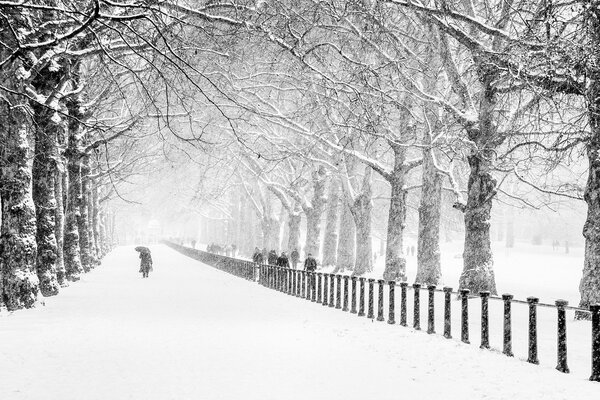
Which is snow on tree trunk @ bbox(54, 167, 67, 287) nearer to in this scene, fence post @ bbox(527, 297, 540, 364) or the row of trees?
the row of trees

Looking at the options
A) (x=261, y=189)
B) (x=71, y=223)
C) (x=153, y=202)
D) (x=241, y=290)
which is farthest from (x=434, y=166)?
(x=153, y=202)

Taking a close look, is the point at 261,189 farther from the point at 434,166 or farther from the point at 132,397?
the point at 132,397

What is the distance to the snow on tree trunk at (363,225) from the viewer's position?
29.4m

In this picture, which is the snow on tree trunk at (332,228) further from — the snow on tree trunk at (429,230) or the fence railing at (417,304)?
the snow on tree trunk at (429,230)

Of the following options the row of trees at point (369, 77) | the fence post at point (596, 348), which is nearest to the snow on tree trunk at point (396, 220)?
the row of trees at point (369, 77)

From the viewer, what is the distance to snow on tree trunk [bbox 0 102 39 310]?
14.1 meters

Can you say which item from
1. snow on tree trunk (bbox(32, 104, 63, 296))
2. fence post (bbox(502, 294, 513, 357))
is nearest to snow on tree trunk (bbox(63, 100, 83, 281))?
snow on tree trunk (bbox(32, 104, 63, 296))

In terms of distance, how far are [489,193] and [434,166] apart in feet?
14.0

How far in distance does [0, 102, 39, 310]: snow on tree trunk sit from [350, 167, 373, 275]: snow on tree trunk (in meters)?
17.1

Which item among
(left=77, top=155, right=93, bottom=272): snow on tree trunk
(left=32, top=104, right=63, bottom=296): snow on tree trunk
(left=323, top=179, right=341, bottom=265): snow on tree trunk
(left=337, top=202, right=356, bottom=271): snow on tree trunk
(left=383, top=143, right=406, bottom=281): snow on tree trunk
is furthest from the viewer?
(left=323, top=179, right=341, bottom=265): snow on tree trunk

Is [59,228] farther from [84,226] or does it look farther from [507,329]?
[507,329]

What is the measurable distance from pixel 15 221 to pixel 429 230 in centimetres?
1365

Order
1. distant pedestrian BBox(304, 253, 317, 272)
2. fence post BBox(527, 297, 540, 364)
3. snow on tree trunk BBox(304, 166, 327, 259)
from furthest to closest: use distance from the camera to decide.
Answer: snow on tree trunk BBox(304, 166, 327, 259)
distant pedestrian BBox(304, 253, 317, 272)
fence post BBox(527, 297, 540, 364)

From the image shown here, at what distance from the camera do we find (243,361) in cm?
860
